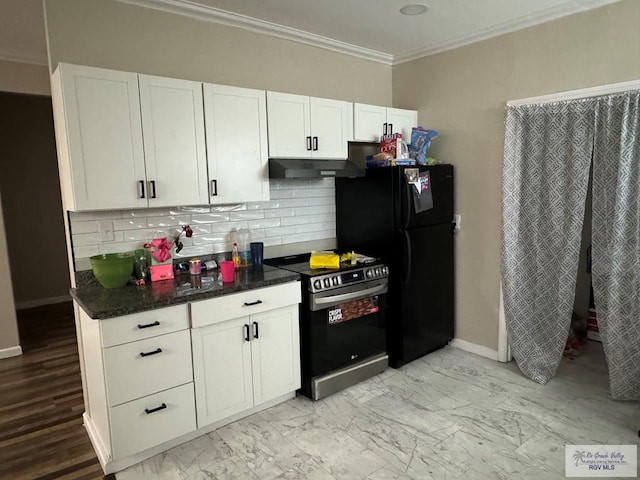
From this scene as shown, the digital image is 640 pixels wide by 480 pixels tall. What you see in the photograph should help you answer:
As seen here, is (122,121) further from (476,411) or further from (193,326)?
(476,411)

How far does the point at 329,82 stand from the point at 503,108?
1430 mm

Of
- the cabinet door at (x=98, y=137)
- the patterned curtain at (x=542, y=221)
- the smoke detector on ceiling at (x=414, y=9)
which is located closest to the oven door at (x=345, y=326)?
the patterned curtain at (x=542, y=221)

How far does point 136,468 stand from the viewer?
2.34 metres

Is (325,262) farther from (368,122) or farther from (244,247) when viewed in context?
(368,122)

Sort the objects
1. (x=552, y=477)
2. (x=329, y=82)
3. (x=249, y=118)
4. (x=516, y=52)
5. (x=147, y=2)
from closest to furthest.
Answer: (x=552, y=477)
(x=147, y=2)
(x=249, y=118)
(x=516, y=52)
(x=329, y=82)

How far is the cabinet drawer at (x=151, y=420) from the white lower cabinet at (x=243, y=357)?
0.08 m

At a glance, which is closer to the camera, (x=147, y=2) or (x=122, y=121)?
(x=122, y=121)

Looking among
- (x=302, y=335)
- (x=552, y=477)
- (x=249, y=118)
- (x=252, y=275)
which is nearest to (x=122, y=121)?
(x=249, y=118)

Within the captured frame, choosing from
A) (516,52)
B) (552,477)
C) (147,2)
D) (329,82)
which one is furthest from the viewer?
(329,82)

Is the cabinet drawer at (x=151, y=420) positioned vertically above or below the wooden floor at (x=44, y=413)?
above

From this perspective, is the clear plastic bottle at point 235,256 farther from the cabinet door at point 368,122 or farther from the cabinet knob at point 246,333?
the cabinet door at point 368,122

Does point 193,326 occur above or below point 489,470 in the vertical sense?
above

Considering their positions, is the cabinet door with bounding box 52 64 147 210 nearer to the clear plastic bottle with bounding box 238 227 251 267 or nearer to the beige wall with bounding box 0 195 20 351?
the clear plastic bottle with bounding box 238 227 251 267

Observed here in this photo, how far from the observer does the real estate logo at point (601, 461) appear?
2205mm
